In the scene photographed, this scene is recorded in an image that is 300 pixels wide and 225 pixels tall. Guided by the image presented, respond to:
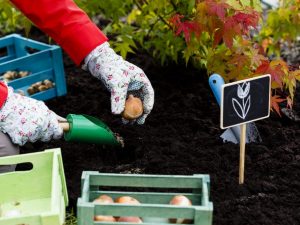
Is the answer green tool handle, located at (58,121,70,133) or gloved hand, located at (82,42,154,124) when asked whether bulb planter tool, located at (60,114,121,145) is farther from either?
gloved hand, located at (82,42,154,124)

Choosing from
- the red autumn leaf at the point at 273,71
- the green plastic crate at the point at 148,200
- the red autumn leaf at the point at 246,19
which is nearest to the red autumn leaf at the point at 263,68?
the red autumn leaf at the point at 273,71

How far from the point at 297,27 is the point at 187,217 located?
221 cm

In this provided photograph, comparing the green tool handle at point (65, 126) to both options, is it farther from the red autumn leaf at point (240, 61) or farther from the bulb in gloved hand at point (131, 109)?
the red autumn leaf at point (240, 61)

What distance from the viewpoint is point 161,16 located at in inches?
144

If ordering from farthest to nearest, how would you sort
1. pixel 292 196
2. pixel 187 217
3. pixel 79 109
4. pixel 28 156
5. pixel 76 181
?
pixel 79 109 → pixel 76 181 → pixel 292 196 → pixel 28 156 → pixel 187 217

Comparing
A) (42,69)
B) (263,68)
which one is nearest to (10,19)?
(42,69)

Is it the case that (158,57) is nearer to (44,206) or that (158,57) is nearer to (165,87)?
(165,87)

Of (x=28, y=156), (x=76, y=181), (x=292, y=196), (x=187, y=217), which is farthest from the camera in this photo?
(x=76, y=181)

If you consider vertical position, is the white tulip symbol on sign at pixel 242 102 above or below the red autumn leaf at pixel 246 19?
below

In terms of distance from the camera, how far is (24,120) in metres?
2.55

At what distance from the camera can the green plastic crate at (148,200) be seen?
77.8 inches

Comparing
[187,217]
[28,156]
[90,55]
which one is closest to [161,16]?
[90,55]

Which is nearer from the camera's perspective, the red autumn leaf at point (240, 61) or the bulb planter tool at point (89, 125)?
the bulb planter tool at point (89, 125)

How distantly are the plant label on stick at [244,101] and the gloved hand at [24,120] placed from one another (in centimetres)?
69
